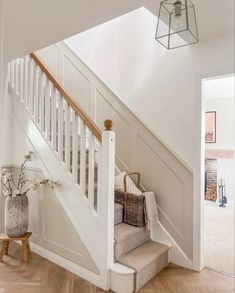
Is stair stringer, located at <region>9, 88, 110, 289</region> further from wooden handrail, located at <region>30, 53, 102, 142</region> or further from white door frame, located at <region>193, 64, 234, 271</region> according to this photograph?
white door frame, located at <region>193, 64, 234, 271</region>

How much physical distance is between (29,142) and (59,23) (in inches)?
64.8

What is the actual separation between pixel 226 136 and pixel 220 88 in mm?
1337

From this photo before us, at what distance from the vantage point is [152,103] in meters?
3.14

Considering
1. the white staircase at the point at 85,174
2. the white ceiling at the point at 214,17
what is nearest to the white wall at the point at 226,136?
the white staircase at the point at 85,174

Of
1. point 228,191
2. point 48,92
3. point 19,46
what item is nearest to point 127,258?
point 48,92

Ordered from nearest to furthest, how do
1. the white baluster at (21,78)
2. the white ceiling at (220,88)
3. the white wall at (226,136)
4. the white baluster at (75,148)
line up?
the white baluster at (75,148) → the white baluster at (21,78) → the white ceiling at (220,88) → the white wall at (226,136)

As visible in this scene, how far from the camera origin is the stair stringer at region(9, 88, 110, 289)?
2408mm

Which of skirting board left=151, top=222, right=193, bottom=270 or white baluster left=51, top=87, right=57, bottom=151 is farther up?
white baluster left=51, top=87, right=57, bottom=151

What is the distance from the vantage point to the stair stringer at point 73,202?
7.90 feet

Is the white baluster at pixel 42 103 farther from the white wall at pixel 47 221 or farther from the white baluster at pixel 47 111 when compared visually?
the white wall at pixel 47 221

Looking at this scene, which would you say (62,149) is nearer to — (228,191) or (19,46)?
(19,46)

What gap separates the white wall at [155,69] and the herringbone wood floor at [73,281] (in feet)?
3.92

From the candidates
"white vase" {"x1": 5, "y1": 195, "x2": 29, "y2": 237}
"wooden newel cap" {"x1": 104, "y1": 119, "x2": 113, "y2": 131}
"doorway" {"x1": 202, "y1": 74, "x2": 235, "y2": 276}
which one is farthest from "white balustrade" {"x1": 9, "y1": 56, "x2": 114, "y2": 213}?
"doorway" {"x1": 202, "y1": 74, "x2": 235, "y2": 276}

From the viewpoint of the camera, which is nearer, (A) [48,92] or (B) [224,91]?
(A) [48,92]
